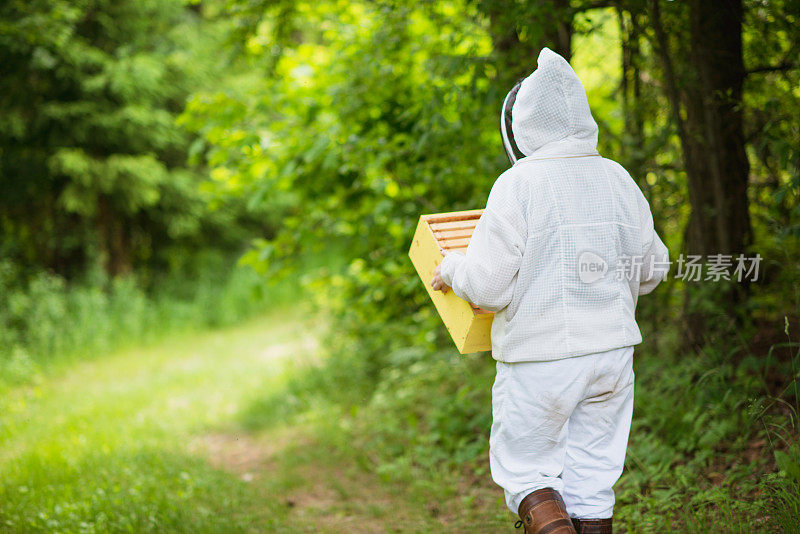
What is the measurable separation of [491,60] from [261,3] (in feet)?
7.30

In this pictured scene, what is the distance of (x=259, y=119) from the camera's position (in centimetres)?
538

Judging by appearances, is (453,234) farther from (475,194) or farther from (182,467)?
(182,467)

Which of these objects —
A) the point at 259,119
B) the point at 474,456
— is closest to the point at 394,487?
the point at 474,456

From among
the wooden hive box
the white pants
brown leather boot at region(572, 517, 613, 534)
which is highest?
the wooden hive box

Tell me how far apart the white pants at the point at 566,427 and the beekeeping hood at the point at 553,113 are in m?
0.78

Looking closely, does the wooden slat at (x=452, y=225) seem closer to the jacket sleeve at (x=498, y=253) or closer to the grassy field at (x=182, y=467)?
the jacket sleeve at (x=498, y=253)

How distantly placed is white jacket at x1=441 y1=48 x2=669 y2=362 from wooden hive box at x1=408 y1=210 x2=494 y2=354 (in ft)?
Result: 0.42

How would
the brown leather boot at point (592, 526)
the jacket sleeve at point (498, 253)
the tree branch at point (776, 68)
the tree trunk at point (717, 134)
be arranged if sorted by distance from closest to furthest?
the jacket sleeve at point (498, 253) < the brown leather boot at point (592, 526) < the tree branch at point (776, 68) < the tree trunk at point (717, 134)

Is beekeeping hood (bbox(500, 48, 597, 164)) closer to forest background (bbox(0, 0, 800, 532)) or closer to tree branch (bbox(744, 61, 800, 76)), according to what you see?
forest background (bbox(0, 0, 800, 532))

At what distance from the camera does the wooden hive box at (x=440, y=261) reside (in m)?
2.52

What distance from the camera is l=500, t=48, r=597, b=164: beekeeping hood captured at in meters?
2.33

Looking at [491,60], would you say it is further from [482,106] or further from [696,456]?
[696,456]

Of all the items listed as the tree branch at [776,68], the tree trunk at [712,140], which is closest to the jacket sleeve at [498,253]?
the tree trunk at [712,140]

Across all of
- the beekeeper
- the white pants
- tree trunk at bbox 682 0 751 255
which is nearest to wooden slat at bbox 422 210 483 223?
the beekeeper
